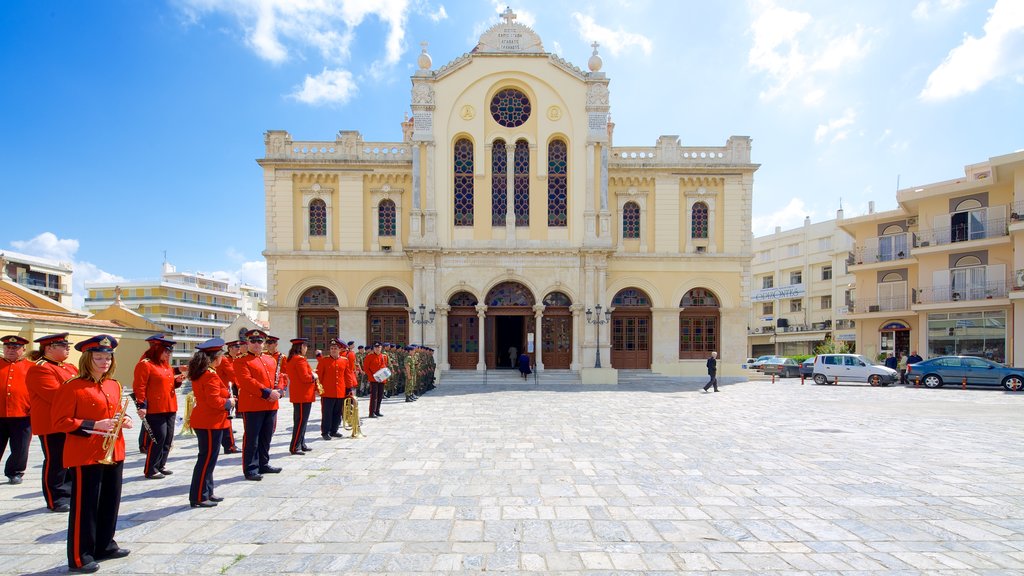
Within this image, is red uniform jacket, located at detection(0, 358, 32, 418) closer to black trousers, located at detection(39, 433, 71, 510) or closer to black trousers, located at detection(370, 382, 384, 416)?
black trousers, located at detection(39, 433, 71, 510)

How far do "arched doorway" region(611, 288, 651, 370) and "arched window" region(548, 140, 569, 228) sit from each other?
4.66 meters

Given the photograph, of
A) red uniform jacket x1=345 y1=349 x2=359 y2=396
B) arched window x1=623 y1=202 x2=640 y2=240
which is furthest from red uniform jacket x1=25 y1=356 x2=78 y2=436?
arched window x1=623 y1=202 x2=640 y2=240

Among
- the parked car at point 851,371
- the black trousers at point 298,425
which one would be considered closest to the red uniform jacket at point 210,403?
the black trousers at point 298,425

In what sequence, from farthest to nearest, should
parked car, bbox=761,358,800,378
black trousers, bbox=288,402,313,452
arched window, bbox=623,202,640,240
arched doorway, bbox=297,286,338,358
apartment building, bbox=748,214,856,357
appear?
apartment building, bbox=748,214,856,357, parked car, bbox=761,358,800,378, arched window, bbox=623,202,640,240, arched doorway, bbox=297,286,338,358, black trousers, bbox=288,402,313,452

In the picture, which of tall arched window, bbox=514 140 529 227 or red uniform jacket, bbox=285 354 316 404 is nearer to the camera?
red uniform jacket, bbox=285 354 316 404

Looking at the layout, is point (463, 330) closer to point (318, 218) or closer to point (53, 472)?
point (318, 218)

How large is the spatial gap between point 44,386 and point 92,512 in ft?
5.65

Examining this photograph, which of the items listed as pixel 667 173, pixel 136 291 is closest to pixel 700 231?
pixel 667 173

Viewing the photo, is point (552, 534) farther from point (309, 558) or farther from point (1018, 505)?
point (1018, 505)

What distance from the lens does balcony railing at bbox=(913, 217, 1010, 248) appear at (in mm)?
25938

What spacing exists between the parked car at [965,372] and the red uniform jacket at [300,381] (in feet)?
82.0

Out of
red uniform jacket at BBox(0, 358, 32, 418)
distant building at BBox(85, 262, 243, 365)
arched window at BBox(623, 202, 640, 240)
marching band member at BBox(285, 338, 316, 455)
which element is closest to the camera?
red uniform jacket at BBox(0, 358, 32, 418)

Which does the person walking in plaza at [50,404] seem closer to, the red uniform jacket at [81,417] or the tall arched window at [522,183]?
the red uniform jacket at [81,417]

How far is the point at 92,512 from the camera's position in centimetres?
462
